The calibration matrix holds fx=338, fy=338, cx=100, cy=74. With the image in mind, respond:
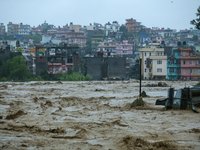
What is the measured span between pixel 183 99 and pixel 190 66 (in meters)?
46.9

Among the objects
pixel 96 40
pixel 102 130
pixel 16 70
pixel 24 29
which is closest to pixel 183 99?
pixel 102 130

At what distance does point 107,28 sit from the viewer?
143250mm

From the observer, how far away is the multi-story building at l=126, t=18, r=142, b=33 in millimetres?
141850

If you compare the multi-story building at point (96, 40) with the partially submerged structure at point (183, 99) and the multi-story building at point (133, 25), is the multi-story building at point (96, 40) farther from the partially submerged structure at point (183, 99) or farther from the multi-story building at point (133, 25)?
the partially submerged structure at point (183, 99)

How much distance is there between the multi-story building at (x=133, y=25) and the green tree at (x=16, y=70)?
298 feet

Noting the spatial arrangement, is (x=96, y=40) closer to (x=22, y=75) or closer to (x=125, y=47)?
(x=125, y=47)

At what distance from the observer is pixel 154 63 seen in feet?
200

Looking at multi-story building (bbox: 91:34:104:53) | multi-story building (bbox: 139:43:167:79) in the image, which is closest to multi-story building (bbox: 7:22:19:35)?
multi-story building (bbox: 91:34:104:53)

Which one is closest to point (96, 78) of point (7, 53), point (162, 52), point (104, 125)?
point (162, 52)

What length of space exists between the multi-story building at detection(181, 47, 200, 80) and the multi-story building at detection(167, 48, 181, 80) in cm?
70

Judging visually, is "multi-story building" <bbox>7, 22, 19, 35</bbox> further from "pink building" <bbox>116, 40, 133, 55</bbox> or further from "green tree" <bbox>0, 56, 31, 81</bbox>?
"green tree" <bbox>0, 56, 31, 81</bbox>

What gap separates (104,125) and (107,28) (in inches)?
5273

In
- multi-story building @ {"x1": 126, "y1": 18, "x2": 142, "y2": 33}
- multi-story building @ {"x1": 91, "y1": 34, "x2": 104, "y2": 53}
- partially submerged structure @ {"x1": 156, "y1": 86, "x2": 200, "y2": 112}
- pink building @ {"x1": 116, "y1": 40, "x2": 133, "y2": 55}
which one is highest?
multi-story building @ {"x1": 126, "y1": 18, "x2": 142, "y2": 33}

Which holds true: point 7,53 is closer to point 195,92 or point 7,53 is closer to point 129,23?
point 195,92
